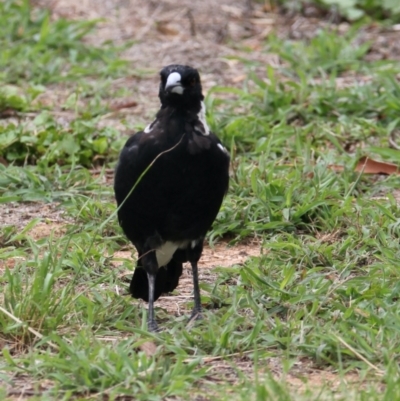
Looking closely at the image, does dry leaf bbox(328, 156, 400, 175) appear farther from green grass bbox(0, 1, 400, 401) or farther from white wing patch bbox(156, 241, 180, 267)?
white wing patch bbox(156, 241, 180, 267)

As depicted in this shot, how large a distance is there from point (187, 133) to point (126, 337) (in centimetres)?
90

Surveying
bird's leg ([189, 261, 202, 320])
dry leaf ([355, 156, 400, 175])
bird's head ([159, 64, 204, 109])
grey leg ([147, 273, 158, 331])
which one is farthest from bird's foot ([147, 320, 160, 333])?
dry leaf ([355, 156, 400, 175])

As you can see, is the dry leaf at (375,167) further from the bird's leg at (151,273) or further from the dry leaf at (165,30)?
the dry leaf at (165,30)

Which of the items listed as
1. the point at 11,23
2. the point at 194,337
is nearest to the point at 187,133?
the point at 194,337

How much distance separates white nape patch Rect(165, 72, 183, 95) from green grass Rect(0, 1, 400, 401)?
0.65m

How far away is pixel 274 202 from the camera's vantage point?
17.9 feet

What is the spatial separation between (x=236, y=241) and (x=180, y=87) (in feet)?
4.21

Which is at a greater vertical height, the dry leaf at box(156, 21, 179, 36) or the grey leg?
the dry leaf at box(156, 21, 179, 36)

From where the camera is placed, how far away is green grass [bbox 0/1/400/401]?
3.55 metres

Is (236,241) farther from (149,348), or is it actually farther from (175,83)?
(149,348)

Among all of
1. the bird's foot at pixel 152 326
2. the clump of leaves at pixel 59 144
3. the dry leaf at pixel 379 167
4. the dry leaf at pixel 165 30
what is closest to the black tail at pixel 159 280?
the bird's foot at pixel 152 326

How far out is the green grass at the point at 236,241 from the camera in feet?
11.7

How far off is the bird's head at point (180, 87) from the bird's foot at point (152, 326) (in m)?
0.95

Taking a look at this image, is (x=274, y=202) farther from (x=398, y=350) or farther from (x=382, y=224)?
(x=398, y=350)
